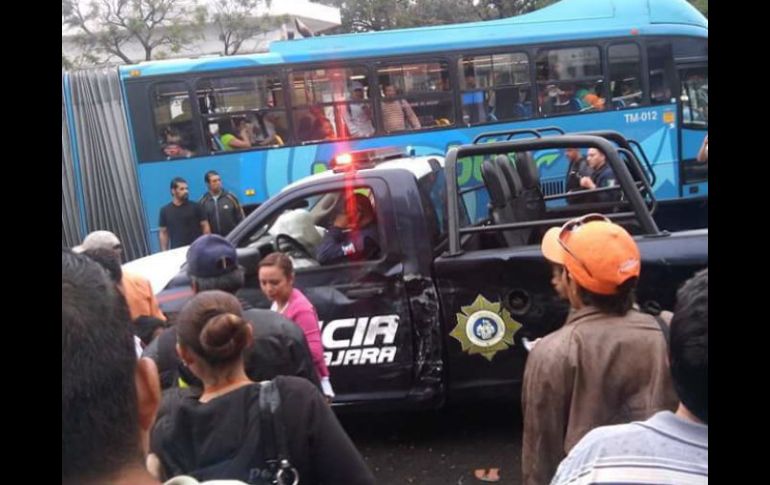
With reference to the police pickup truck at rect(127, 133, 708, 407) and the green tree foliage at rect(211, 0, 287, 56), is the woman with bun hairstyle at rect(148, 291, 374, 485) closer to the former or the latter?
the police pickup truck at rect(127, 133, 708, 407)

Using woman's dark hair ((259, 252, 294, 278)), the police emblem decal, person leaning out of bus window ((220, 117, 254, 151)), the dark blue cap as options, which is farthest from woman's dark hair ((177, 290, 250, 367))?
person leaning out of bus window ((220, 117, 254, 151))

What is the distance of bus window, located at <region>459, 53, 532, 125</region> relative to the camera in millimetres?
10797

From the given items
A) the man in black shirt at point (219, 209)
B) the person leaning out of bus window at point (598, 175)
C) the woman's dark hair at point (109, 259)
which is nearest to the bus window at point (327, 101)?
the man in black shirt at point (219, 209)

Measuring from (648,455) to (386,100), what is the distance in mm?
9628

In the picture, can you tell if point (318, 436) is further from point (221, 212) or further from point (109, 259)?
point (221, 212)

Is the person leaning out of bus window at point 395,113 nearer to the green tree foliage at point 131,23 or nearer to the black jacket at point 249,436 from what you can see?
the black jacket at point 249,436

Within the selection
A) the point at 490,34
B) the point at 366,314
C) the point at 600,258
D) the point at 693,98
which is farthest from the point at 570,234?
the point at 693,98

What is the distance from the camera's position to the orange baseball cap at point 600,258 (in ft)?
8.13

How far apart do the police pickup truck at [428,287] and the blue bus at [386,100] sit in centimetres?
593

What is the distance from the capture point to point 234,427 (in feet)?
7.06

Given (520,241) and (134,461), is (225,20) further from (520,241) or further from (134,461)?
(134,461)

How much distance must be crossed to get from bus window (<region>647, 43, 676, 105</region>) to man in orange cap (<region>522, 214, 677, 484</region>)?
30.7 ft
